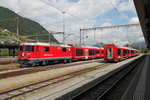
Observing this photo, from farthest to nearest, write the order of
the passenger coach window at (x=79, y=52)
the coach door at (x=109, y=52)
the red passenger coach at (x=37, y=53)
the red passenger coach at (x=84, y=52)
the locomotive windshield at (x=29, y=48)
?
the passenger coach window at (x=79, y=52) → the red passenger coach at (x=84, y=52) → the coach door at (x=109, y=52) → the locomotive windshield at (x=29, y=48) → the red passenger coach at (x=37, y=53)

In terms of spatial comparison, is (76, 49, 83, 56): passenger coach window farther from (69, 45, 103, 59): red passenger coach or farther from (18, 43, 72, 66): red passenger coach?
(18, 43, 72, 66): red passenger coach

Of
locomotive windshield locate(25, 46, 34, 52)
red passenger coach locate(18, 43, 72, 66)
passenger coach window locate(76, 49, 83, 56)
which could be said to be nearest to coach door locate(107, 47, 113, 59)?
passenger coach window locate(76, 49, 83, 56)

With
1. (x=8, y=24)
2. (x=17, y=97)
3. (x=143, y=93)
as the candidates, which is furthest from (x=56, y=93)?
(x=8, y=24)

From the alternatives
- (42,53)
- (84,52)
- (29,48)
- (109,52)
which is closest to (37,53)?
(42,53)

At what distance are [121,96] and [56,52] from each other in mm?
16149

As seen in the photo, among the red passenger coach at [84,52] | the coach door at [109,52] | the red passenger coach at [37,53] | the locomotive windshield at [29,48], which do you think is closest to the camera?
the red passenger coach at [37,53]

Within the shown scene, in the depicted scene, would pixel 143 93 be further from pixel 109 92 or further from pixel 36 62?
pixel 36 62

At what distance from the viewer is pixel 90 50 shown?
3462cm

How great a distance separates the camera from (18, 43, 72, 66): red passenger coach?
60.5 feet

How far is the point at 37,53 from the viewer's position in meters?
19.2

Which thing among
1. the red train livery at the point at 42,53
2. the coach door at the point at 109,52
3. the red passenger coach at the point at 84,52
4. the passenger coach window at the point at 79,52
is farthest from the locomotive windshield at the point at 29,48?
the coach door at the point at 109,52

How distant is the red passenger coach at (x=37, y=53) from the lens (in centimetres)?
1844

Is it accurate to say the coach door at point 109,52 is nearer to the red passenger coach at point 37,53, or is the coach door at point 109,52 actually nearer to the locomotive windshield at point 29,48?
the red passenger coach at point 37,53

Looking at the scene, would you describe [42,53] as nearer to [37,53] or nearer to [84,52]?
[37,53]
